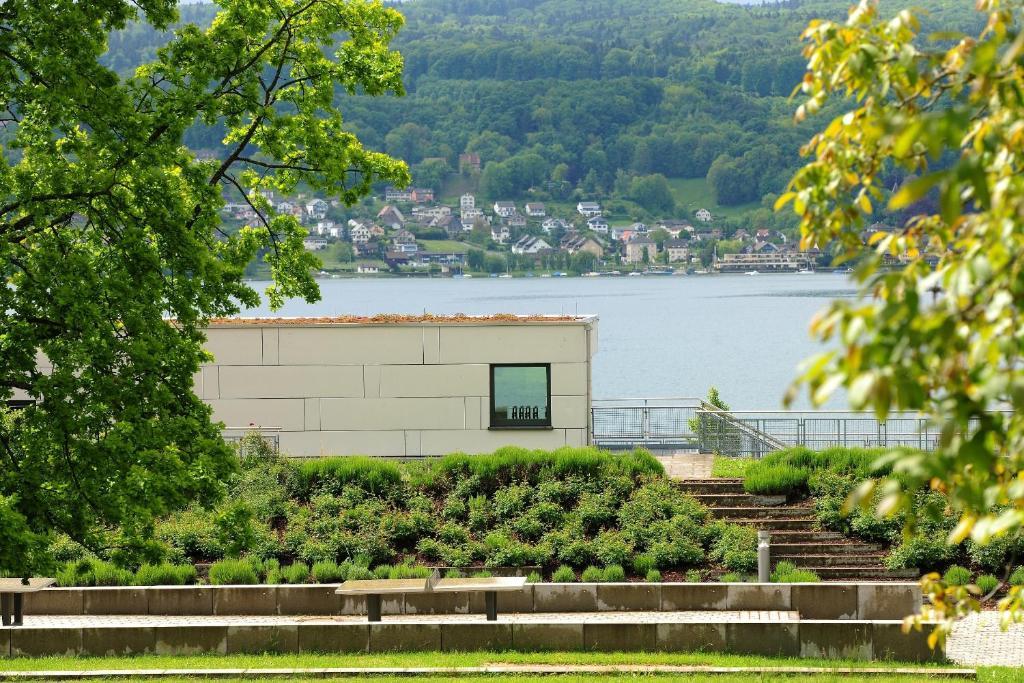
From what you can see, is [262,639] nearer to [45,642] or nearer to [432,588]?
[432,588]

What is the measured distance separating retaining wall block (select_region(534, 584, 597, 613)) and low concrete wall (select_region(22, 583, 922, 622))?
0.05 feet

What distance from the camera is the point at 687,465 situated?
2666 cm

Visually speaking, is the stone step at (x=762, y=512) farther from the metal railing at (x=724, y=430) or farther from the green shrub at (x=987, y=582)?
the metal railing at (x=724, y=430)

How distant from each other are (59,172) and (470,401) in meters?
13.2

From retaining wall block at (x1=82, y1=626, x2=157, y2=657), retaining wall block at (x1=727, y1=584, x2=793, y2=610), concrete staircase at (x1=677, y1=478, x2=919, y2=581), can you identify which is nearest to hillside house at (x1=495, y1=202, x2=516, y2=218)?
concrete staircase at (x1=677, y1=478, x2=919, y2=581)

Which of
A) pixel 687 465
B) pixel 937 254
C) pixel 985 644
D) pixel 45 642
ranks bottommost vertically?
pixel 985 644

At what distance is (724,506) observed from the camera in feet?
76.5

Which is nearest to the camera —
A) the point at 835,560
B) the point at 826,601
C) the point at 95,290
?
the point at 95,290

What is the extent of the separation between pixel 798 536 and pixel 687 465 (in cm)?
481

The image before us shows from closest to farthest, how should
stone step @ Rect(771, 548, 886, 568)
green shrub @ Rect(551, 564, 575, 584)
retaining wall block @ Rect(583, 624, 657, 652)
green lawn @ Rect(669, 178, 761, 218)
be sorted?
1. retaining wall block @ Rect(583, 624, 657, 652)
2. green shrub @ Rect(551, 564, 575, 584)
3. stone step @ Rect(771, 548, 886, 568)
4. green lawn @ Rect(669, 178, 761, 218)

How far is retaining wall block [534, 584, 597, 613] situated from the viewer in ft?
62.2

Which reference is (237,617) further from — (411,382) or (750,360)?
(750,360)

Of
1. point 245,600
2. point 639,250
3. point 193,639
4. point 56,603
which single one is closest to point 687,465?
point 245,600

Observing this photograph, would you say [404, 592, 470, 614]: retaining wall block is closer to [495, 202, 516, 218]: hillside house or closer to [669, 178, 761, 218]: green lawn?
[495, 202, 516, 218]: hillside house
